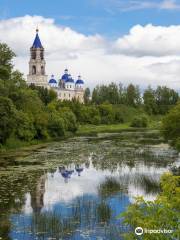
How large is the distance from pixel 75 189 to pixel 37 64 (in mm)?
124082

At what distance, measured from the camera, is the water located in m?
19.8

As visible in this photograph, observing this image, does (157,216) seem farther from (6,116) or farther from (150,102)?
(150,102)

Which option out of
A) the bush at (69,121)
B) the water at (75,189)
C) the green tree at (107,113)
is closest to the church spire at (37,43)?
the green tree at (107,113)

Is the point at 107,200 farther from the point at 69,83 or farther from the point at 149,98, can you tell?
the point at 69,83

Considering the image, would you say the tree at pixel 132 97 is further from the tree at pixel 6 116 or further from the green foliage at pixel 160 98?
the tree at pixel 6 116

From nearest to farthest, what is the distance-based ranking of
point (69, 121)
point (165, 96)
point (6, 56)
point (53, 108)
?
point (6, 56) < point (69, 121) < point (53, 108) < point (165, 96)

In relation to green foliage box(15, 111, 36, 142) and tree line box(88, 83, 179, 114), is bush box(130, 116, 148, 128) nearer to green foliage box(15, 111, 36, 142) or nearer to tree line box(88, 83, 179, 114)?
tree line box(88, 83, 179, 114)

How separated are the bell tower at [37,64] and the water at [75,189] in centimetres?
9857

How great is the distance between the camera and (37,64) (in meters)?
150

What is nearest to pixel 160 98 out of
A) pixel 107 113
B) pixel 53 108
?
pixel 107 113

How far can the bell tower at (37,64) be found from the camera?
148 meters

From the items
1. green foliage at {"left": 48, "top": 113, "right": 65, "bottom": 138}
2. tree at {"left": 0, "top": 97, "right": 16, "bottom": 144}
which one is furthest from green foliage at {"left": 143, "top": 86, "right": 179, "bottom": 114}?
tree at {"left": 0, "top": 97, "right": 16, "bottom": 144}

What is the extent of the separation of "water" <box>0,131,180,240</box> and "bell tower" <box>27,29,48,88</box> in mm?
98570

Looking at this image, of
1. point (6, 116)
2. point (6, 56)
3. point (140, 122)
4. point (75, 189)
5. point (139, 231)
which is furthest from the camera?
point (140, 122)
